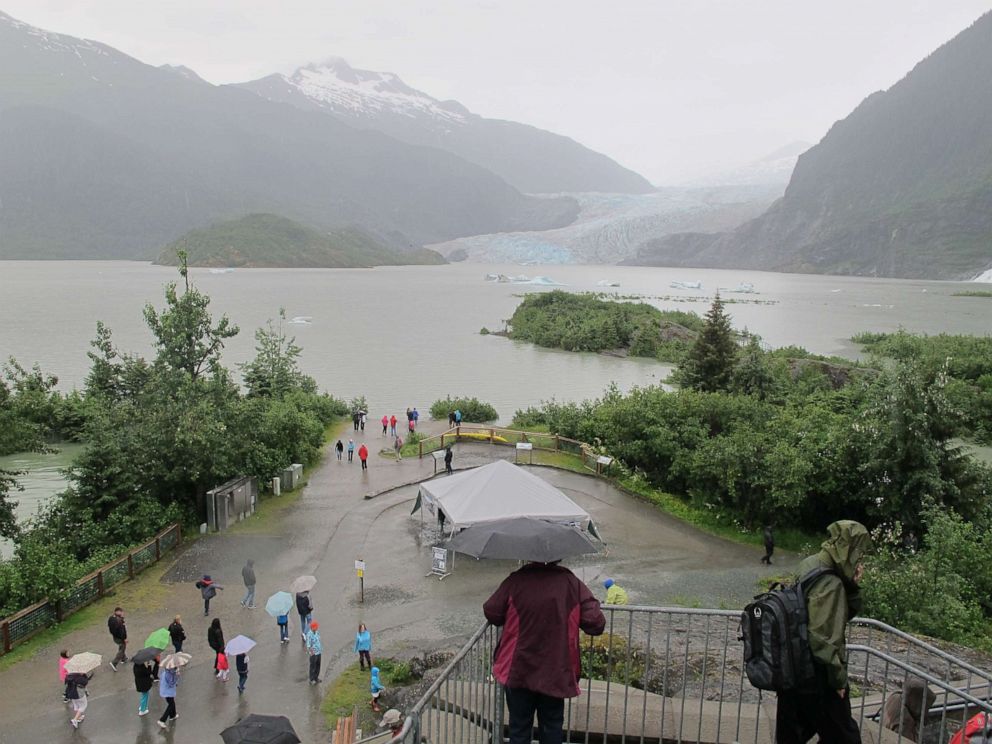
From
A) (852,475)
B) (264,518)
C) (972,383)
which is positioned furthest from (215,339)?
(972,383)

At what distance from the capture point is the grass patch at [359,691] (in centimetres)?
1055

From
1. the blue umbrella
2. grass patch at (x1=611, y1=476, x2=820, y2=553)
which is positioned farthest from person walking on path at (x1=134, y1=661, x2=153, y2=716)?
grass patch at (x1=611, y1=476, x2=820, y2=553)

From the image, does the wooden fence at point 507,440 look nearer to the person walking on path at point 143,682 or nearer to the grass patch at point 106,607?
the grass patch at point 106,607

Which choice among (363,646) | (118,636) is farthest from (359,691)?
(118,636)

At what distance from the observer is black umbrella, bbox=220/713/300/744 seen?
7969 millimetres

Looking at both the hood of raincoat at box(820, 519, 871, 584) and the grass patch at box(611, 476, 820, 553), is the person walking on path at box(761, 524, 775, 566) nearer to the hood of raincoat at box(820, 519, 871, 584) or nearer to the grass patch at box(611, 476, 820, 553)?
the grass patch at box(611, 476, 820, 553)

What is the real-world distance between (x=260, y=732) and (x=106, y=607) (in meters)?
8.45

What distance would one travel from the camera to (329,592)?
1523 centimetres

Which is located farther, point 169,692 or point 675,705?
point 169,692

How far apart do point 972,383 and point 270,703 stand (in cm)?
3869

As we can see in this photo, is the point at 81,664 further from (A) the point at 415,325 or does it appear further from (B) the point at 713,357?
(A) the point at 415,325

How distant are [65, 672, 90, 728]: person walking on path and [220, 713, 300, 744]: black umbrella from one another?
12.1 feet

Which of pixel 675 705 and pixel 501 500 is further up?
pixel 675 705

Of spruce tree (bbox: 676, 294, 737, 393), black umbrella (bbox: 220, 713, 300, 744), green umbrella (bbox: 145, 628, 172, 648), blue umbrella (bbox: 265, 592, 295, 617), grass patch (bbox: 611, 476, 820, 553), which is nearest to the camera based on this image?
black umbrella (bbox: 220, 713, 300, 744)
